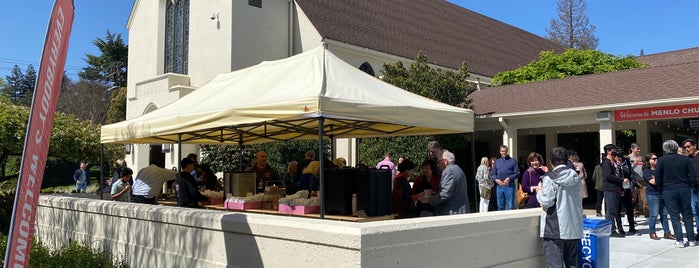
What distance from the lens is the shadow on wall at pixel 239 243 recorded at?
4891mm

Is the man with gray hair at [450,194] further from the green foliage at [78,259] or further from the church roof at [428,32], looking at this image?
the church roof at [428,32]

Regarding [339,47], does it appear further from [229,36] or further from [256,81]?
[256,81]

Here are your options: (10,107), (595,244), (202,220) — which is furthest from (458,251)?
(10,107)

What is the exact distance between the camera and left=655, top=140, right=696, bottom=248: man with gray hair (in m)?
8.79

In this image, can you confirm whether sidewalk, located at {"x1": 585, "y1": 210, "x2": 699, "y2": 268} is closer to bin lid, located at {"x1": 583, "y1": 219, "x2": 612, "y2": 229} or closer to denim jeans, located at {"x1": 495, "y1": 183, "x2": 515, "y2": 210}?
bin lid, located at {"x1": 583, "y1": 219, "x2": 612, "y2": 229}

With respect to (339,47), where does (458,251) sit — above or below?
below

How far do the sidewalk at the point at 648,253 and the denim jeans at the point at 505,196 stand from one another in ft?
7.33

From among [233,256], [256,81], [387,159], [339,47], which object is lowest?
[233,256]

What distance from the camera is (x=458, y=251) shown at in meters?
4.73

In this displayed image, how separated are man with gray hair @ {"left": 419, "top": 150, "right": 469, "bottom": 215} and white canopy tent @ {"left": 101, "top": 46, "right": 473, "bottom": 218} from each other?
0.59 m

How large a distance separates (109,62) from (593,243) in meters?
59.4

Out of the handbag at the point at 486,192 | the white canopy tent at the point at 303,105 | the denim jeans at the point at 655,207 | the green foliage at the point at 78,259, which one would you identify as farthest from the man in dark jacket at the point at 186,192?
the denim jeans at the point at 655,207

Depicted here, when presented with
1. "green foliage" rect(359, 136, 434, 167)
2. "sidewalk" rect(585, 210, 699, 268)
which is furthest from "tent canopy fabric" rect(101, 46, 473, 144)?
"green foliage" rect(359, 136, 434, 167)

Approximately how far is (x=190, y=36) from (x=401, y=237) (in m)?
23.4
